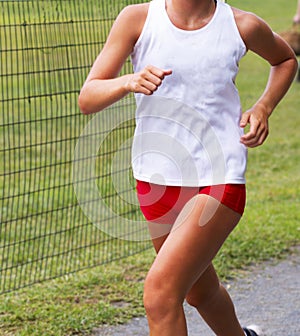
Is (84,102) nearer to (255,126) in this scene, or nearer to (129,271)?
(255,126)

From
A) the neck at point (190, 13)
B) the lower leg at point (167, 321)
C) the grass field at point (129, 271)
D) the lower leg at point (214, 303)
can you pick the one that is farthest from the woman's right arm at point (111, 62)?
the grass field at point (129, 271)

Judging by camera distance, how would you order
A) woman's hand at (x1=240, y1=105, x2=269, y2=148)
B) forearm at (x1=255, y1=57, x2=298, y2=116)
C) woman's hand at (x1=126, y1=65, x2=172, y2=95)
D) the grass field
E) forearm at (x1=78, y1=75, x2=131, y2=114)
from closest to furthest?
woman's hand at (x1=126, y1=65, x2=172, y2=95) → forearm at (x1=78, y1=75, x2=131, y2=114) → woman's hand at (x1=240, y1=105, x2=269, y2=148) → forearm at (x1=255, y1=57, x2=298, y2=116) → the grass field

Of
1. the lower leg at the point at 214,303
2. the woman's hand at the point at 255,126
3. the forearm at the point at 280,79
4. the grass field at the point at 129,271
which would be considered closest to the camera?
the woman's hand at the point at 255,126

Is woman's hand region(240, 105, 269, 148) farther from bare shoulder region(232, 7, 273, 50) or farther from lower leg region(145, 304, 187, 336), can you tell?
lower leg region(145, 304, 187, 336)

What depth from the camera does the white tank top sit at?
2760mm

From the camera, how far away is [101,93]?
8.82 ft

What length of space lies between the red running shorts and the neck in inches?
21.6

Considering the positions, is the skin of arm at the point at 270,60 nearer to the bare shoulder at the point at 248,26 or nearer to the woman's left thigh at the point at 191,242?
the bare shoulder at the point at 248,26

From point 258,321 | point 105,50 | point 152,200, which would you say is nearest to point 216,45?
point 105,50

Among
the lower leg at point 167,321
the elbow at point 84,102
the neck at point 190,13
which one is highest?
the neck at point 190,13

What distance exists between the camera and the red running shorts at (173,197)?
279 centimetres

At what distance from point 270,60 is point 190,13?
1.33ft

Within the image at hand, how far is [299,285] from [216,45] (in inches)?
97.6

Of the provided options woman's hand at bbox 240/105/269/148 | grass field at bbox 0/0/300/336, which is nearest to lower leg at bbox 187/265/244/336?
woman's hand at bbox 240/105/269/148
